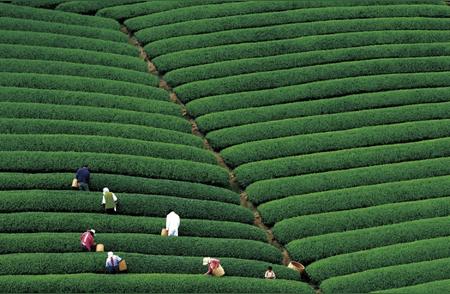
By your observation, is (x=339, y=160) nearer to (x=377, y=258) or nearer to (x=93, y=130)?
(x=377, y=258)

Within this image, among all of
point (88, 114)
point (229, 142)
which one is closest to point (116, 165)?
point (88, 114)

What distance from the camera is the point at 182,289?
1908 centimetres

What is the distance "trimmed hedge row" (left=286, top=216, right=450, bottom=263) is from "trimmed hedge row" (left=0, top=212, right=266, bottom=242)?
8.27 feet

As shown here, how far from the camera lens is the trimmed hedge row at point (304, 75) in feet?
94.8

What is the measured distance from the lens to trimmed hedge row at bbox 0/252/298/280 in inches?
755

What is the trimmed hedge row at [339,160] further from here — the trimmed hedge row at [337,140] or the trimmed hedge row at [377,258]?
the trimmed hedge row at [377,258]

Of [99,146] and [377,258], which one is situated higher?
[99,146]

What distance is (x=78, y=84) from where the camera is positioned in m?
27.9

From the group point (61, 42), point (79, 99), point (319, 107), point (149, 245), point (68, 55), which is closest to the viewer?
point (149, 245)

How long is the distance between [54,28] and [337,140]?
50.4 ft

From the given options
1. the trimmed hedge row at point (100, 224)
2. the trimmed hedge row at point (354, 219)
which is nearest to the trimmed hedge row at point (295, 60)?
the trimmed hedge row at point (354, 219)

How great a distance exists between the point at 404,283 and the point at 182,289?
7.27m

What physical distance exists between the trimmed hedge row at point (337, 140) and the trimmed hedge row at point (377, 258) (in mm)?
5769

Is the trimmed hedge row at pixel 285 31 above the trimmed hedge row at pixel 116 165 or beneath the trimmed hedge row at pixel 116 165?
above
